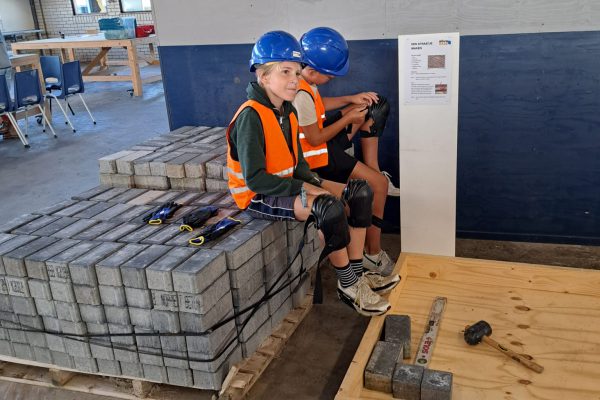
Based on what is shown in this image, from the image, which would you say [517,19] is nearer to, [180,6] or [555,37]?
[555,37]

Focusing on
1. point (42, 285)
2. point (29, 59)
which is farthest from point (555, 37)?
point (29, 59)

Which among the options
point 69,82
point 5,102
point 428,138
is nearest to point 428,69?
point 428,138

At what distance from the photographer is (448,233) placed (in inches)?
181

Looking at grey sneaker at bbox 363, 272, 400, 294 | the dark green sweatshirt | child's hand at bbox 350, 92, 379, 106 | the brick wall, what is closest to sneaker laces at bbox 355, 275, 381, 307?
grey sneaker at bbox 363, 272, 400, 294

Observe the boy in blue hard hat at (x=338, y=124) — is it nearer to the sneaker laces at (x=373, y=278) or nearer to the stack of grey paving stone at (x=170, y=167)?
the sneaker laces at (x=373, y=278)

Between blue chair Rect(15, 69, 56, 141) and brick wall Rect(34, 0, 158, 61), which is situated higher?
brick wall Rect(34, 0, 158, 61)

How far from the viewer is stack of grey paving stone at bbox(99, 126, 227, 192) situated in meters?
4.58

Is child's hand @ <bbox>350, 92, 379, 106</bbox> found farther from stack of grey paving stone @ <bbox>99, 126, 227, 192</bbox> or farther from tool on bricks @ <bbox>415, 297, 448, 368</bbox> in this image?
tool on bricks @ <bbox>415, 297, 448, 368</bbox>

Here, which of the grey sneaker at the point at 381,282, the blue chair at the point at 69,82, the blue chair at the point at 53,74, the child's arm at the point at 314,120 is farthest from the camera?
the blue chair at the point at 53,74

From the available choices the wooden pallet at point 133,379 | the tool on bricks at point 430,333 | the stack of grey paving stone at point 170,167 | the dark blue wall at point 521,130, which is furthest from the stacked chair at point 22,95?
the tool on bricks at point 430,333

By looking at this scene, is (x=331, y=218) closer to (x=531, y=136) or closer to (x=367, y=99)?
(x=367, y=99)

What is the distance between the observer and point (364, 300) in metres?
3.79

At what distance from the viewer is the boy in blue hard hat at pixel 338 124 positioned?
4.33 m

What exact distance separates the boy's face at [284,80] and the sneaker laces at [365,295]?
1346mm
